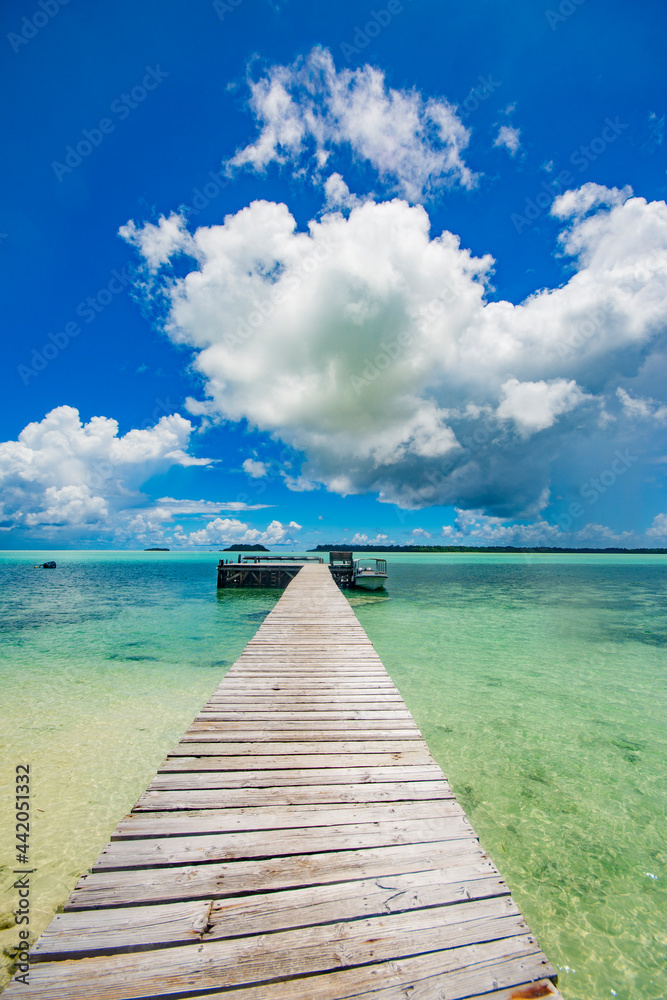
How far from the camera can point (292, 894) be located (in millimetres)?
2355

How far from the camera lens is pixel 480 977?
1.94 metres

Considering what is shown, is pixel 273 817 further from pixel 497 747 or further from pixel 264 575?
pixel 264 575

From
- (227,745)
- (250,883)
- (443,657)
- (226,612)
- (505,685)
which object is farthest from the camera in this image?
(226,612)

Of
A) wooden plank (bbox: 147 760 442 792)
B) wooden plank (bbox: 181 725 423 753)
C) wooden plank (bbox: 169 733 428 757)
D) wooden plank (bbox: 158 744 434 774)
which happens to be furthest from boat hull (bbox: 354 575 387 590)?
wooden plank (bbox: 147 760 442 792)

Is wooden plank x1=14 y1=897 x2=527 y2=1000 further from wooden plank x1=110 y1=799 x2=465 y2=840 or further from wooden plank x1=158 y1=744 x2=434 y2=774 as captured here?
wooden plank x1=158 y1=744 x2=434 y2=774

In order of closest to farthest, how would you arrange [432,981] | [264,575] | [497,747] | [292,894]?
1. [432,981]
2. [292,894]
3. [497,747]
4. [264,575]

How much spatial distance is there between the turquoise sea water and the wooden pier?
218 cm

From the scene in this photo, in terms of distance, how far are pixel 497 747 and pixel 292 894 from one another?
6234 millimetres

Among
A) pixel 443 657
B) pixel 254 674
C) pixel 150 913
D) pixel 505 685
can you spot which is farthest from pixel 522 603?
pixel 150 913

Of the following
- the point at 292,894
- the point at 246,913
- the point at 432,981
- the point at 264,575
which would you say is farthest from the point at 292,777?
the point at 264,575

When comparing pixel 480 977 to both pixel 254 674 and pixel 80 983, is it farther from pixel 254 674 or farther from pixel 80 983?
pixel 254 674

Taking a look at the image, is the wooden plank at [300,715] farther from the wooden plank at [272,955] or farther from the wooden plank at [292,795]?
the wooden plank at [272,955]

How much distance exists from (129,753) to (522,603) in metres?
26.4

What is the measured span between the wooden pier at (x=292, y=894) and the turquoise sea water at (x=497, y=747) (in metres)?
2.18
